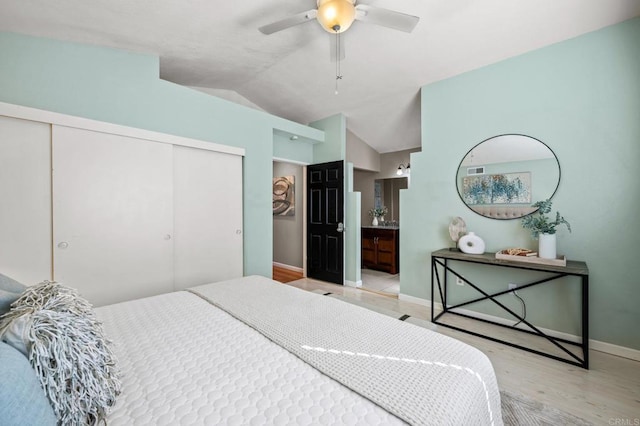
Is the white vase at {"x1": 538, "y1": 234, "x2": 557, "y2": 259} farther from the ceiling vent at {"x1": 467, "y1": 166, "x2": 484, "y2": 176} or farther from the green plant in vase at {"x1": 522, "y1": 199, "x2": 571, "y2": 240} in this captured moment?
the ceiling vent at {"x1": 467, "y1": 166, "x2": 484, "y2": 176}

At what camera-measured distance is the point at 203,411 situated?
81 cm

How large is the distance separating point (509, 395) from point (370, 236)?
11.6ft

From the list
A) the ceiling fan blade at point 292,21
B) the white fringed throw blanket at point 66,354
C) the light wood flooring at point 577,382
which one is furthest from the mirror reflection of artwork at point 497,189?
the white fringed throw blanket at point 66,354

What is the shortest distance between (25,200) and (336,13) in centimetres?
267

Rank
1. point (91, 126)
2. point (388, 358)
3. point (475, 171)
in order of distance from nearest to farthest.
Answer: point (388, 358) → point (91, 126) → point (475, 171)

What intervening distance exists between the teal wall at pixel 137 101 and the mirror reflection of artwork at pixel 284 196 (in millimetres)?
1596

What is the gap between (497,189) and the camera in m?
2.83

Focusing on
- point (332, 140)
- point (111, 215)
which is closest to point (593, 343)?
point (332, 140)

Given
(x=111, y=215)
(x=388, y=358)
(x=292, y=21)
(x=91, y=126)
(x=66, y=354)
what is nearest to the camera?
(x=66, y=354)

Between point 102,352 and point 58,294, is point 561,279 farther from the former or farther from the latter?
point 58,294

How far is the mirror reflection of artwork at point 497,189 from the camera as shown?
2688mm

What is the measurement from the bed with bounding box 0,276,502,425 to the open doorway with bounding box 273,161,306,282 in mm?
3534

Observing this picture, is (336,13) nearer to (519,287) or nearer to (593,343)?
(519,287)

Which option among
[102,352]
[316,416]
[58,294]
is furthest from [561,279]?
[58,294]
